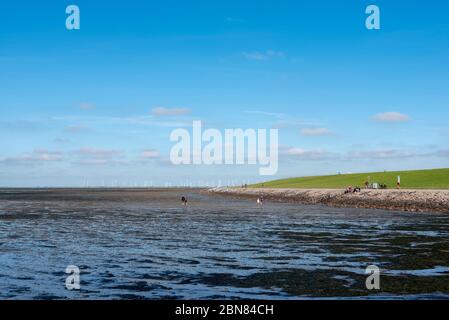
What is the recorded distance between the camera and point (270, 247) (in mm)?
32688

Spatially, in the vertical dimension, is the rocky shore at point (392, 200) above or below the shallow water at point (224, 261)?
above

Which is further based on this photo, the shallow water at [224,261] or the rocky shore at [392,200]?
the rocky shore at [392,200]

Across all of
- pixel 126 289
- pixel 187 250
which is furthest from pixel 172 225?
pixel 126 289

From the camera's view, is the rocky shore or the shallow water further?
the rocky shore

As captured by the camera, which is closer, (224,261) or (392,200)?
(224,261)

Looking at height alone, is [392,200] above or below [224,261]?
above

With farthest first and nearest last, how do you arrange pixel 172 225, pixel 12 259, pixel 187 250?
pixel 172 225, pixel 187 250, pixel 12 259

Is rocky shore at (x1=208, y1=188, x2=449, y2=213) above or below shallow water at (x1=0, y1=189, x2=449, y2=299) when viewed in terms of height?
above

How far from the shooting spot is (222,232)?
42.4 meters
